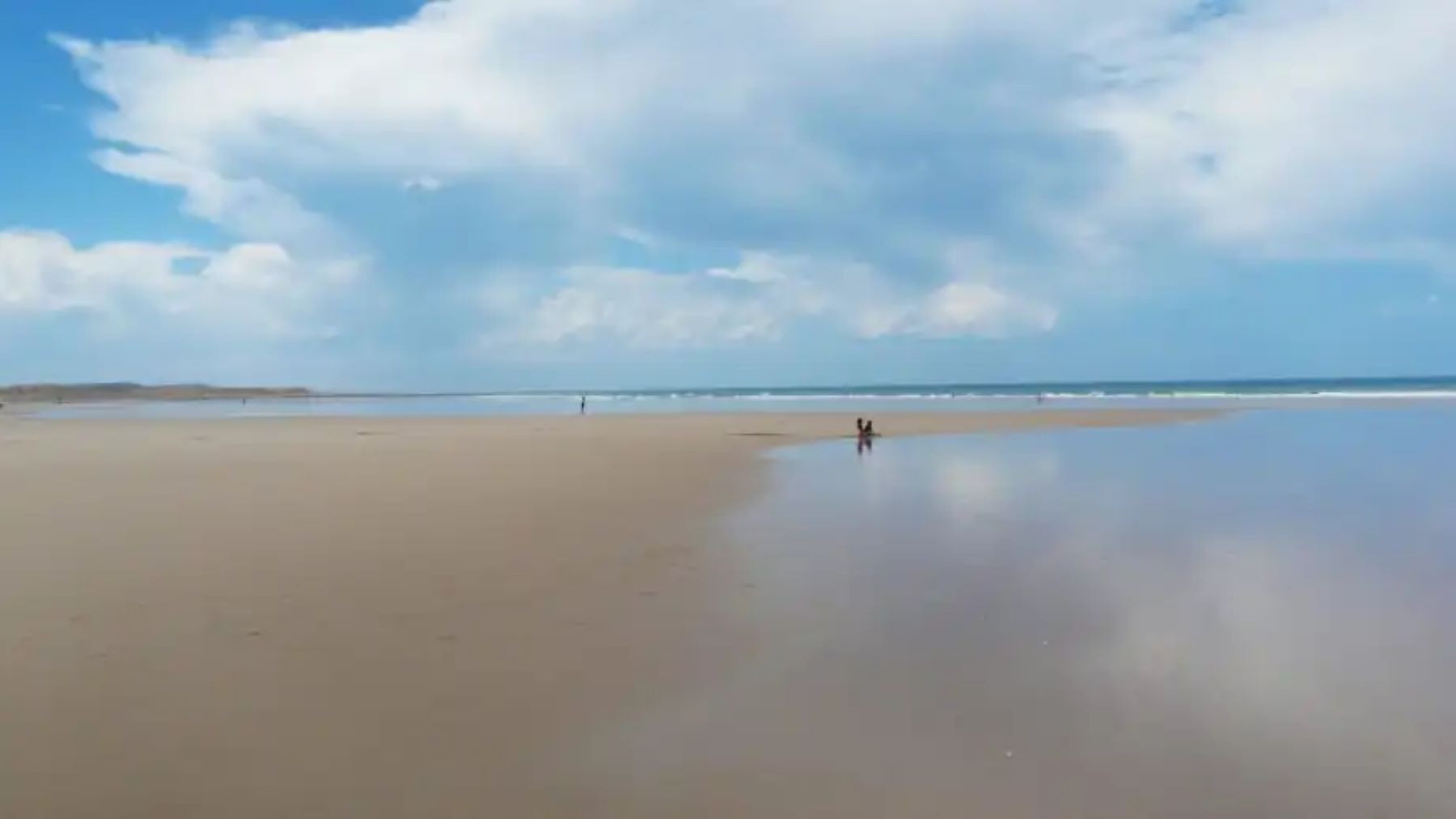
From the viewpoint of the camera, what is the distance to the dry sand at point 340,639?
4992 mm

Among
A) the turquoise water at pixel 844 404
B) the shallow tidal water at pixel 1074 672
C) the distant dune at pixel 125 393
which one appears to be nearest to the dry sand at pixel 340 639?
the shallow tidal water at pixel 1074 672

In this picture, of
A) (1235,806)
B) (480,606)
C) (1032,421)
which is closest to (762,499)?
(480,606)

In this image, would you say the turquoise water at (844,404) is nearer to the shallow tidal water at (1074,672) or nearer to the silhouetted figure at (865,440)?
the silhouetted figure at (865,440)

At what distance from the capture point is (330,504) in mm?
15344

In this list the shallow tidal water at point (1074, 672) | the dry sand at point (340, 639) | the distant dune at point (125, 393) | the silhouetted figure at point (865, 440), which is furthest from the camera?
the distant dune at point (125, 393)

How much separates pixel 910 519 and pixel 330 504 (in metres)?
9.07

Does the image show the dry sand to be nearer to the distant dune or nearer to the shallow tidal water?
the shallow tidal water

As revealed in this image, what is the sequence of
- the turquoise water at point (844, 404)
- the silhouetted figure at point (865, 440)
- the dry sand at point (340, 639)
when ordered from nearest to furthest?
the dry sand at point (340, 639), the silhouetted figure at point (865, 440), the turquoise water at point (844, 404)

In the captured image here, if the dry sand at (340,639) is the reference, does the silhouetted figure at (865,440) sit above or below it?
above

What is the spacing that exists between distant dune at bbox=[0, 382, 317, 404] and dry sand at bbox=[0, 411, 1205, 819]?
135 metres

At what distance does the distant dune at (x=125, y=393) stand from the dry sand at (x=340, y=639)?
442ft

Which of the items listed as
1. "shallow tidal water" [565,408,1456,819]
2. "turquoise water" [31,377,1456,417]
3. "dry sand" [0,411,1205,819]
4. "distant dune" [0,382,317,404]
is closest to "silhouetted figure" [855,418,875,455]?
"dry sand" [0,411,1205,819]

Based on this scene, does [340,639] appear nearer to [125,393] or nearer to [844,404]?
[844,404]

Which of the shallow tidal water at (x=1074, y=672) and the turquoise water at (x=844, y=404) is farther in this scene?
the turquoise water at (x=844, y=404)
